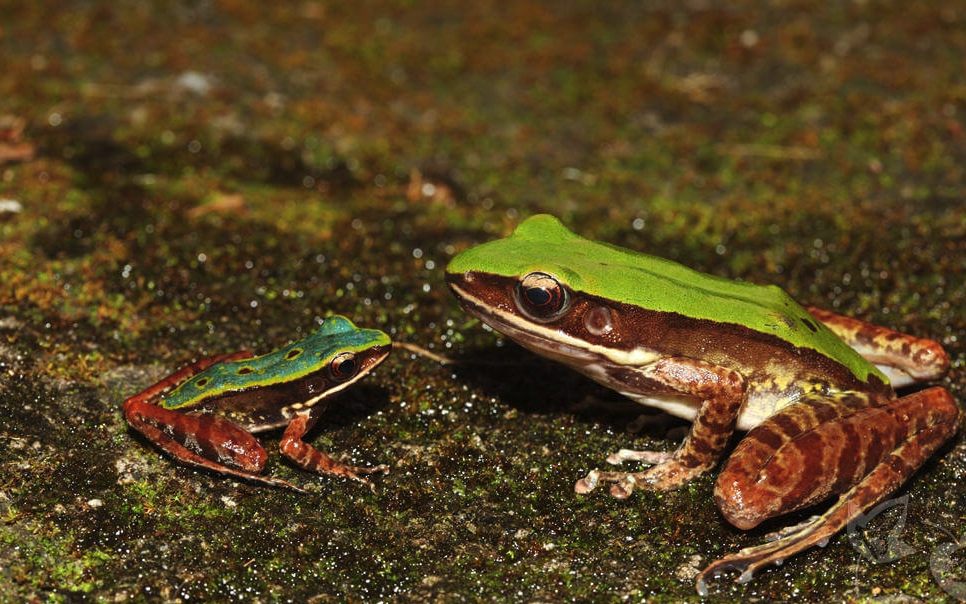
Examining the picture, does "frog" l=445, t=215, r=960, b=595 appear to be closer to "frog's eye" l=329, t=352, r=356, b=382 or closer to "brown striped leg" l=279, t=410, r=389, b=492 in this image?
"frog's eye" l=329, t=352, r=356, b=382

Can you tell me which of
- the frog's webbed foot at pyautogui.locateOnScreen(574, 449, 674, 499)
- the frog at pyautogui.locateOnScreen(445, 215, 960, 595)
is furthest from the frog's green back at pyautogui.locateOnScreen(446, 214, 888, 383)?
the frog's webbed foot at pyautogui.locateOnScreen(574, 449, 674, 499)

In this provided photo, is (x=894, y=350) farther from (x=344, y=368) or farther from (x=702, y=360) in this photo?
(x=344, y=368)

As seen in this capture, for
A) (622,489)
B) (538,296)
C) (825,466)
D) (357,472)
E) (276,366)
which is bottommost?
(357,472)

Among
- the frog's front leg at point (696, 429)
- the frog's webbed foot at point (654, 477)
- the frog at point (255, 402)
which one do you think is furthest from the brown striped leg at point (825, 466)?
the frog at point (255, 402)

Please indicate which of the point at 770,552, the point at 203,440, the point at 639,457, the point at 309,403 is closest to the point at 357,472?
the point at 309,403

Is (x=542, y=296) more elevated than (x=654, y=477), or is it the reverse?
(x=542, y=296)

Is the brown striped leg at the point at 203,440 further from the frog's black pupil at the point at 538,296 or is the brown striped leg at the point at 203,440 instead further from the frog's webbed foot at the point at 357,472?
the frog's black pupil at the point at 538,296
